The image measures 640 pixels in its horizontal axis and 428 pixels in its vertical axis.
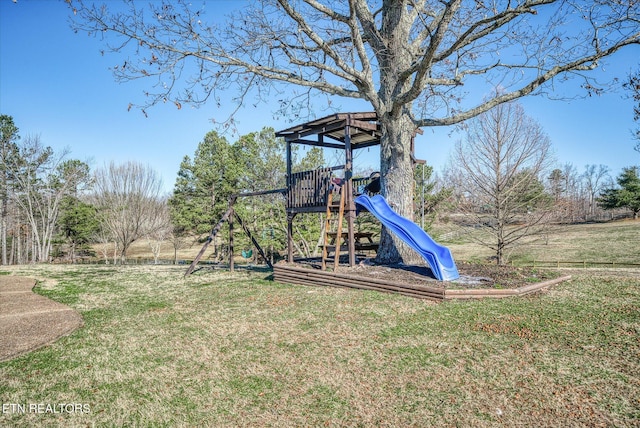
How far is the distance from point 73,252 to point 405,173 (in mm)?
31270

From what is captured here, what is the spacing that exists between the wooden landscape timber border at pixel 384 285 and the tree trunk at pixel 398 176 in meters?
2.08

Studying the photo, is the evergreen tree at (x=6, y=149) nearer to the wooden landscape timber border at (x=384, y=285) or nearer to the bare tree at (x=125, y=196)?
the bare tree at (x=125, y=196)

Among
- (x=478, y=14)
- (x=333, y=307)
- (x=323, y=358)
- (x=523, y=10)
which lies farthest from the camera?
(x=478, y=14)

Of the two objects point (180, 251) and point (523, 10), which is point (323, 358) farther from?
point (180, 251)

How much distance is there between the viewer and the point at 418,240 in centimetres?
728

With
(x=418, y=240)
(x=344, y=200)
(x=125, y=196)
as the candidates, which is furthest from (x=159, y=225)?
(x=418, y=240)

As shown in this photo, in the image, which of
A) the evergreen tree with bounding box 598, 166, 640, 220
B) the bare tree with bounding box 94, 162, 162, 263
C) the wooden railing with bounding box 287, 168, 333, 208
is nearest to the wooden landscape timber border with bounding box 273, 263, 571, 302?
the wooden railing with bounding box 287, 168, 333, 208

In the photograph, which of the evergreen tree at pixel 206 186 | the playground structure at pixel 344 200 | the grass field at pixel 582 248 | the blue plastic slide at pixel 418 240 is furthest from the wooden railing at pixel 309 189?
the evergreen tree at pixel 206 186

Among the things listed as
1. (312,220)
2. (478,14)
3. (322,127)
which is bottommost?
(312,220)

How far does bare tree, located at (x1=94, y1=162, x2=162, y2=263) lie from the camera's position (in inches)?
958

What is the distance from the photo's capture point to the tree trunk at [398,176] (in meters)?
8.83

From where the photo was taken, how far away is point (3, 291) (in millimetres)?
8484

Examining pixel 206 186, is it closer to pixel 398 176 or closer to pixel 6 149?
pixel 6 149

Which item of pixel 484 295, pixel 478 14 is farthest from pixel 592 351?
pixel 478 14
